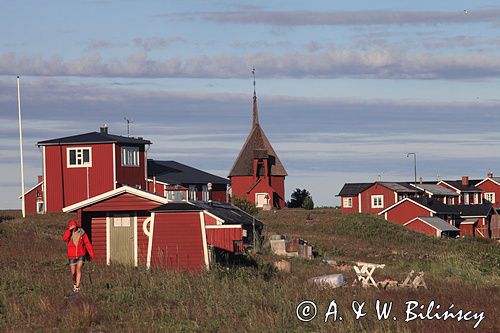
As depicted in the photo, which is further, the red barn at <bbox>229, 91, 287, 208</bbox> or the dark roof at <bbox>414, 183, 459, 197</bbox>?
the dark roof at <bbox>414, 183, 459, 197</bbox>

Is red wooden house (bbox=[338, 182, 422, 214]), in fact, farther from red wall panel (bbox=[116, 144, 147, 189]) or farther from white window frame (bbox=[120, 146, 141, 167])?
white window frame (bbox=[120, 146, 141, 167])

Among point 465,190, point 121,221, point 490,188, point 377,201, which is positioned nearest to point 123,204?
point 121,221

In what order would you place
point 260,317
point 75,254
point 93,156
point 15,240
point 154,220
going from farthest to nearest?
point 93,156
point 15,240
point 154,220
point 75,254
point 260,317

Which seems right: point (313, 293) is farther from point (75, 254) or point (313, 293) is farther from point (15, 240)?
point (15, 240)

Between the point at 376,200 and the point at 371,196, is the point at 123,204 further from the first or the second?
the point at 376,200

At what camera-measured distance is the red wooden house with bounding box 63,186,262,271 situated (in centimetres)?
3108

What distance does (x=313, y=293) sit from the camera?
23.5 m

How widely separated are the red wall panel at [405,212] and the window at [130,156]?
30.9m

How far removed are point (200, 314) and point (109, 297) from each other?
10.2 ft

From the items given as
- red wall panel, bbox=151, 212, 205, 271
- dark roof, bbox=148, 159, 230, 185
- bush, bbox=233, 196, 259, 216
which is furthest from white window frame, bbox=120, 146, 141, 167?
red wall panel, bbox=151, 212, 205, 271

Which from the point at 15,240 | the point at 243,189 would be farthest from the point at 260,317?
the point at 243,189

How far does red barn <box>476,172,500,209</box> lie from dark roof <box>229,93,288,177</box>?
30969mm

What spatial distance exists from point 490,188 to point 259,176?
3489cm

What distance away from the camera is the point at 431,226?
79.4 m
